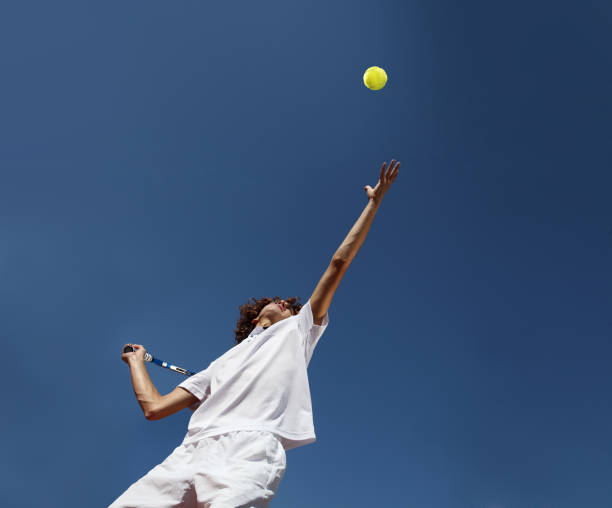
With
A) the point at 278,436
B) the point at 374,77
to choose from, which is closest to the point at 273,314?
the point at 278,436

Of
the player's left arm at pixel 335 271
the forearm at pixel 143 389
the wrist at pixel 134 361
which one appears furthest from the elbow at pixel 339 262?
the wrist at pixel 134 361

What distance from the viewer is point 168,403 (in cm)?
364

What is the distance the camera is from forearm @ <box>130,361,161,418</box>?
3.64m

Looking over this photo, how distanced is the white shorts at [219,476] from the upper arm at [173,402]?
77cm

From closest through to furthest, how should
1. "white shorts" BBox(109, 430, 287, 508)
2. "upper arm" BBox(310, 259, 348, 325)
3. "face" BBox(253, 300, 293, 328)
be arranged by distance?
1. "white shorts" BBox(109, 430, 287, 508)
2. "upper arm" BBox(310, 259, 348, 325)
3. "face" BBox(253, 300, 293, 328)

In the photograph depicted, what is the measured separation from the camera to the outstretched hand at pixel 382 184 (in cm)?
408

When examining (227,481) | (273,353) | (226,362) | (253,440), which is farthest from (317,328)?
(227,481)

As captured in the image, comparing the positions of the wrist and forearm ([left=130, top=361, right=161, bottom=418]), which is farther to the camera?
the wrist

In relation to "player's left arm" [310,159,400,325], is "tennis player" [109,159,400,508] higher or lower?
lower

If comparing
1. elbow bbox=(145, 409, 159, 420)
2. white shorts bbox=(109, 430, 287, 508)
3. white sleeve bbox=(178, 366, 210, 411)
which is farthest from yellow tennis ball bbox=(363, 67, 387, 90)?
white shorts bbox=(109, 430, 287, 508)

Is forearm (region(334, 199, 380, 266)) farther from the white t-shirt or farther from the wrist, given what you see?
the wrist

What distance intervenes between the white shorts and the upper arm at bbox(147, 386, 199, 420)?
2.53 feet

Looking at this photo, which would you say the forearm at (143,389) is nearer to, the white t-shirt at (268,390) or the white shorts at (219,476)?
the white t-shirt at (268,390)

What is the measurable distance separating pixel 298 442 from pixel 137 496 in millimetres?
980
